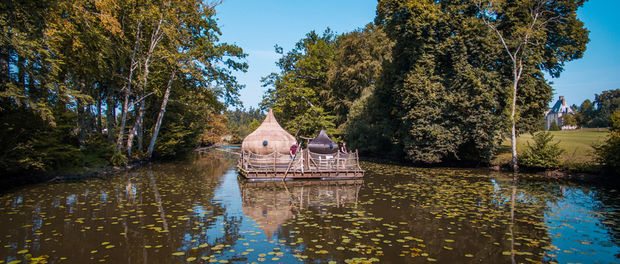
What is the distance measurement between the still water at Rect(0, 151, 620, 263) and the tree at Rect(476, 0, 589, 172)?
42.1ft

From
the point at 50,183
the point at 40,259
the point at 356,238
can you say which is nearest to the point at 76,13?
the point at 50,183

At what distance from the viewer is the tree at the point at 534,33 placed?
80.1ft

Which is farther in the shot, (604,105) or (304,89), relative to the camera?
(604,105)

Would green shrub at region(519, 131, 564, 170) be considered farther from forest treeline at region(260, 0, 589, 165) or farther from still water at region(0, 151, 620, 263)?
still water at region(0, 151, 620, 263)

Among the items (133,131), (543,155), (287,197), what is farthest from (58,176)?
(543,155)

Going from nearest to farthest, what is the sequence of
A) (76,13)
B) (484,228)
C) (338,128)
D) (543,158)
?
(484,228)
(76,13)
(543,158)
(338,128)

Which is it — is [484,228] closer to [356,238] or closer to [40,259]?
[356,238]

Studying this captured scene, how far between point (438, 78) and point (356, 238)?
71.4ft

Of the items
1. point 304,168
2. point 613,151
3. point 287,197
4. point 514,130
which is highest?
point 514,130

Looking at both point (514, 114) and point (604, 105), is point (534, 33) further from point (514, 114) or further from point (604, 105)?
point (604, 105)

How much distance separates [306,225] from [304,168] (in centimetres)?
1139

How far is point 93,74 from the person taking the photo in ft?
63.5

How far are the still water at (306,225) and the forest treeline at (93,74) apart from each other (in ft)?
10.3

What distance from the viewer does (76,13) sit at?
13.8m
